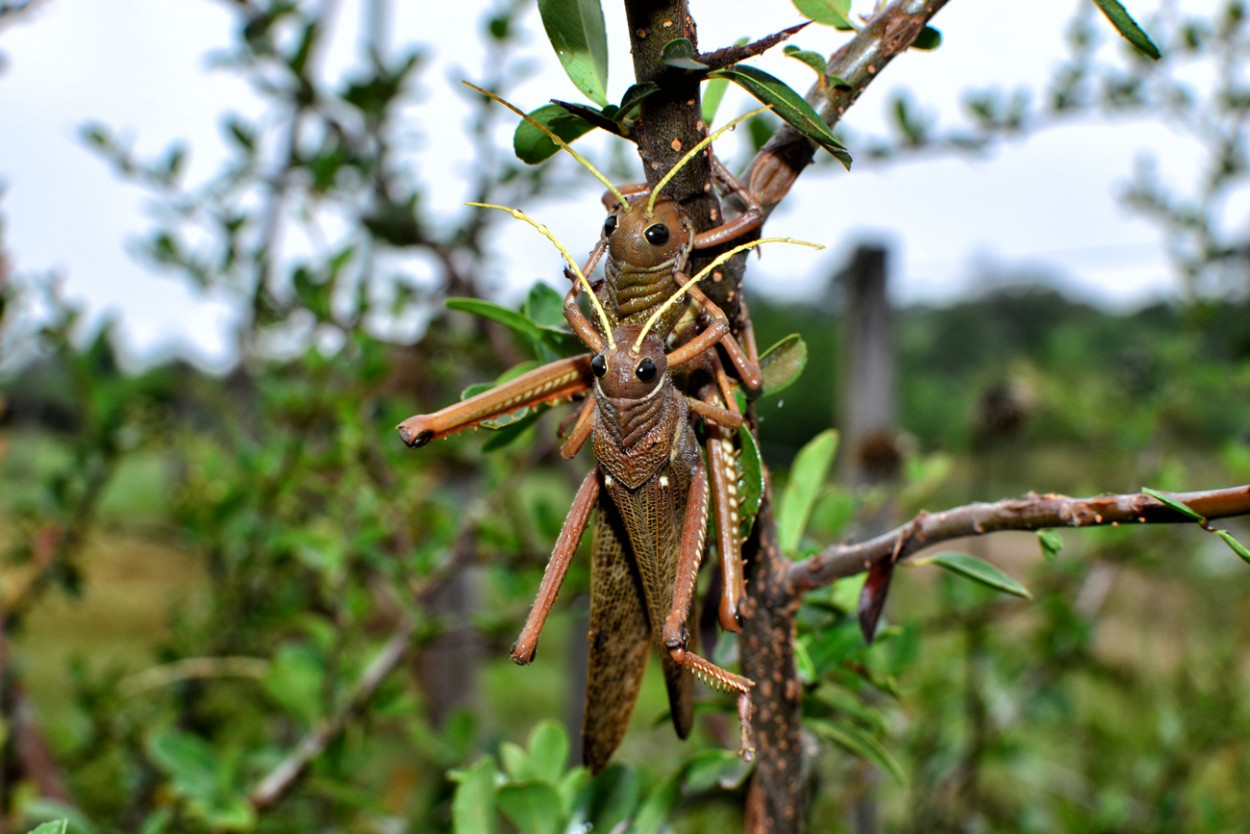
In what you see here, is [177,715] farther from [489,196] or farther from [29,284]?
[489,196]

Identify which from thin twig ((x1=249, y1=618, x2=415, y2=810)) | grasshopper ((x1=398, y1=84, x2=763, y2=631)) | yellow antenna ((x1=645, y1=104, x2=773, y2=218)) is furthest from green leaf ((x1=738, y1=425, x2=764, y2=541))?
thin twig ((x1=249, y1=618, x2=415, y2=810))

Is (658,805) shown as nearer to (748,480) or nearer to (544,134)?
(748,480)

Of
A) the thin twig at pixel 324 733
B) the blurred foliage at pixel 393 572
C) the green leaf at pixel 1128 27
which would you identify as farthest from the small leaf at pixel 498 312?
the thin twig at pixel 324 733

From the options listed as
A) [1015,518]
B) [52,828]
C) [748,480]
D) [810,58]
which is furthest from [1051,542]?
[52,828]

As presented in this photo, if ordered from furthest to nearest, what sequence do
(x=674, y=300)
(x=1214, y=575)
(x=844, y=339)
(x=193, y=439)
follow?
(x=1214, y=575) → (x=844, y=339) → (x=193, y=439) → (x=674, y=300)

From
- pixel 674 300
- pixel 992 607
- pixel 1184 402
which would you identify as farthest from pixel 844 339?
pixel 674 300

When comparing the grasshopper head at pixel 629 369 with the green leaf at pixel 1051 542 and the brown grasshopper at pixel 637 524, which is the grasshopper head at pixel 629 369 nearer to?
the brown grasshopper at pixel 637 524
